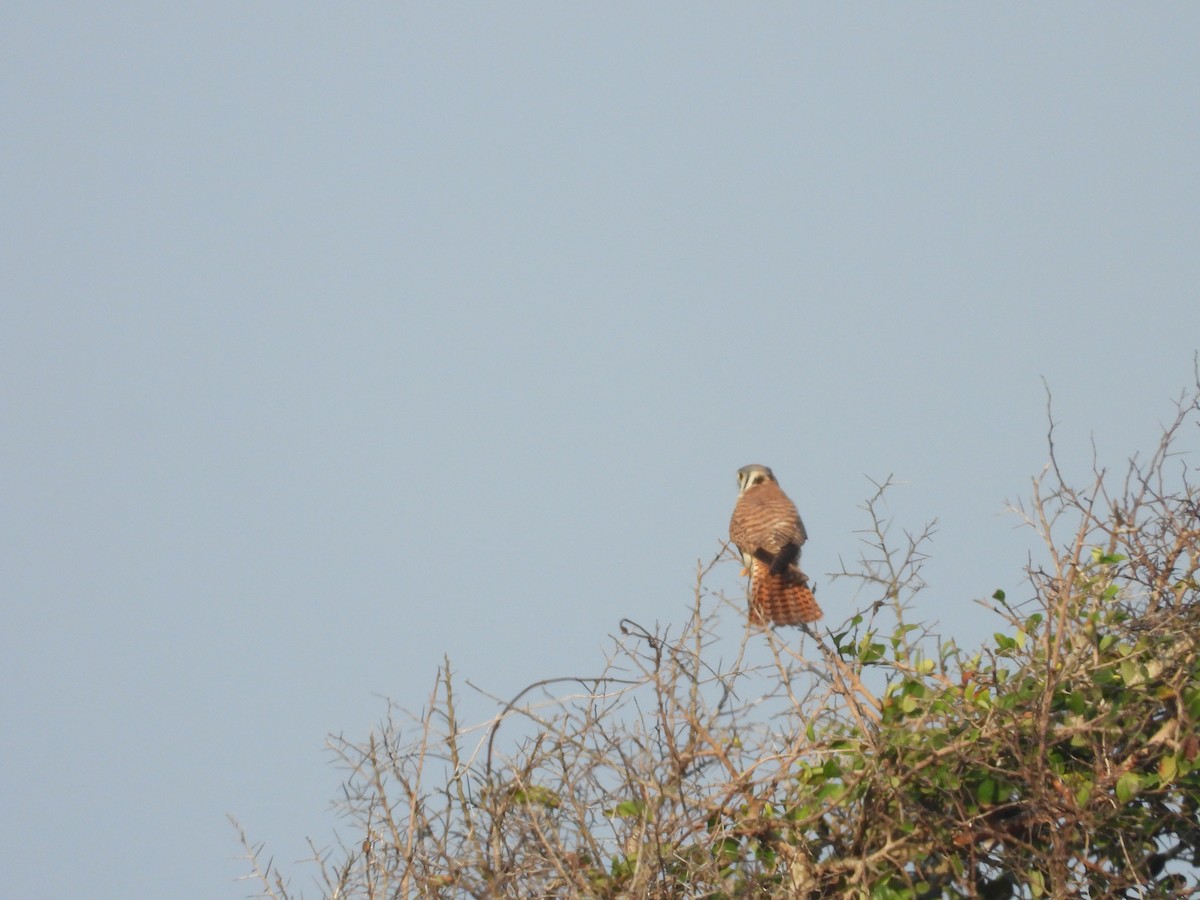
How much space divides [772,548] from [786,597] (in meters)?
0.49

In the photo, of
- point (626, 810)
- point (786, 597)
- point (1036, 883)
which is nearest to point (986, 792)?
point (1036, 883)

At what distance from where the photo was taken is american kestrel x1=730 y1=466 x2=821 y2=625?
6898 mm

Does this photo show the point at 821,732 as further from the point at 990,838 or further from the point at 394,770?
the point at 394,770

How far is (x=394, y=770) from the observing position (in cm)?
440

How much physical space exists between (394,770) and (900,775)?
1518 mm

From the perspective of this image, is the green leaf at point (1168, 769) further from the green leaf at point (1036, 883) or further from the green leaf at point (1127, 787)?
the green leaf at point (1036, 883)

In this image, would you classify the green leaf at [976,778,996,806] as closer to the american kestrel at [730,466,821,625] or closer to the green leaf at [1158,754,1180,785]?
the green leaf at [1158,754,1180,785]

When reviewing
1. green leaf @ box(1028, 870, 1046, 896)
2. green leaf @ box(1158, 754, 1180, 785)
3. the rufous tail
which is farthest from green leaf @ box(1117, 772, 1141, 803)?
the rufous tail

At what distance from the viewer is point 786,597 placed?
6.94 m

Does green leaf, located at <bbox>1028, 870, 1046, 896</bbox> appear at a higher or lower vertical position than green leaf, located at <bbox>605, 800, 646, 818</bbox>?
lower

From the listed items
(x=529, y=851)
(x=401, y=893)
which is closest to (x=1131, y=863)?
(x=529, y=851)

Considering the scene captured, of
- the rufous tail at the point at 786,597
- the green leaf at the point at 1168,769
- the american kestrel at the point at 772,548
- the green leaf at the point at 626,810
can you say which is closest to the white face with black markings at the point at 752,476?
the american kestrel at the point at 772,548

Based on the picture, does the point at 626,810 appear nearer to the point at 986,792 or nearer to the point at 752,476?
the point at 986,792

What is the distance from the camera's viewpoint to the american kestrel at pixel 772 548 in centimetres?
690
